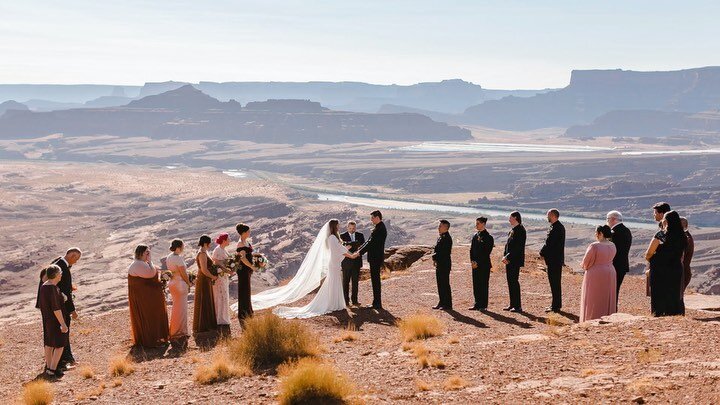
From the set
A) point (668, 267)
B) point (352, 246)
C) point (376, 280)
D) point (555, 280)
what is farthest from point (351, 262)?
point (668, 267)

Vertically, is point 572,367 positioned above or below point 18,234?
above

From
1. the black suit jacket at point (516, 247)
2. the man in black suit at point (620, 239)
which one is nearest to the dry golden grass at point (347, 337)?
the black suit jacket at point (516, 247)

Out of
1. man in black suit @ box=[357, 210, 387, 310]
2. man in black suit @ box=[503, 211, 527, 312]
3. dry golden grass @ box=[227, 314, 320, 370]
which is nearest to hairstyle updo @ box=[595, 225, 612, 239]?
man in black suit @ box=[503, 211, 527, 312]

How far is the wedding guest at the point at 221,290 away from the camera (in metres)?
15.5

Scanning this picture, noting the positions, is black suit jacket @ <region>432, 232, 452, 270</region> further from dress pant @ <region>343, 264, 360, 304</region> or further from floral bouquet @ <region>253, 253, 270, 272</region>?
floral bouquet @ <region>253, 253, 270, 272</region>

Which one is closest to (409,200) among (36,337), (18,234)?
(18,234)

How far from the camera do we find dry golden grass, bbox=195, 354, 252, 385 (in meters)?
11.4

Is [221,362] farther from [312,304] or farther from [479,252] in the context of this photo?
[479,252]

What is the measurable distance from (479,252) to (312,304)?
392cm

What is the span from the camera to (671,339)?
11430mm

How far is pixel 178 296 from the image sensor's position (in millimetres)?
15211

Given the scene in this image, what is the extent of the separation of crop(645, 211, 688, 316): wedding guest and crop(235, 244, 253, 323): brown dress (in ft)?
25.2

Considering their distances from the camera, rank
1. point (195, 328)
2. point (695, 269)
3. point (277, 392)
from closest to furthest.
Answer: point (277, 392) → point (195, 328) → point (695, 269)

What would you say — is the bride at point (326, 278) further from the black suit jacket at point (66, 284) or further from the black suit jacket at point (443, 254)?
the black suit jacket at point (66, 284)
